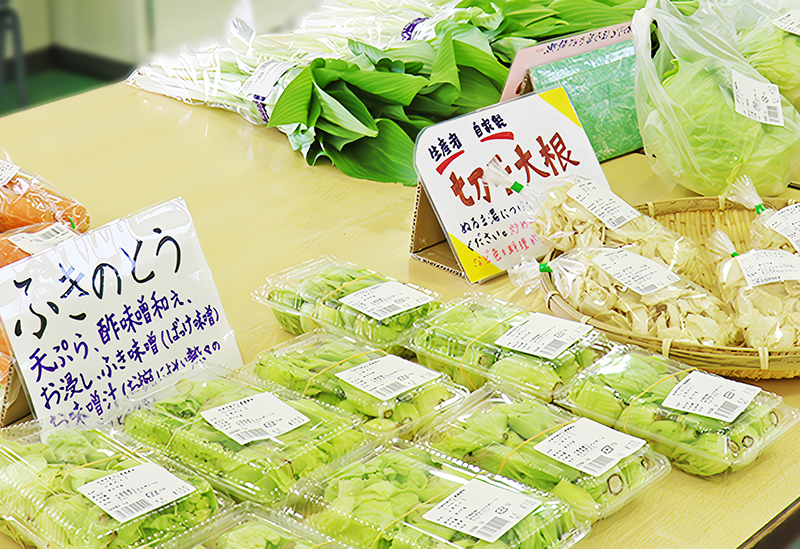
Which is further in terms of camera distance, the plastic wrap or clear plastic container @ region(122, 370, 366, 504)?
the plastic wrap

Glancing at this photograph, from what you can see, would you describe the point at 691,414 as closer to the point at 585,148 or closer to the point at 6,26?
the point at 585,148

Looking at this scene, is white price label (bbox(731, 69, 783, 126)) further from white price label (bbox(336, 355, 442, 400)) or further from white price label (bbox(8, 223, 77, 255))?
white price label (bbox(8, 223, 77, 255))

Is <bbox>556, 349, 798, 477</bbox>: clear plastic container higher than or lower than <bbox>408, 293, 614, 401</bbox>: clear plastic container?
lower

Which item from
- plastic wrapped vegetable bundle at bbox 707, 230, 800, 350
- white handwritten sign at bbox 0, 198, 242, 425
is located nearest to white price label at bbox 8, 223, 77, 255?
white handwritten sign at bbox 0, 198, 242, 425

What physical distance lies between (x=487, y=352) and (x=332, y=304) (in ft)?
0.80

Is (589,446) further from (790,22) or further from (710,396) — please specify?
(790,22)

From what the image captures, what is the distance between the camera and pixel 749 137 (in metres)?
1.56

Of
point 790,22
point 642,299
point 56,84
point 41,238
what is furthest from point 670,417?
point 56,84

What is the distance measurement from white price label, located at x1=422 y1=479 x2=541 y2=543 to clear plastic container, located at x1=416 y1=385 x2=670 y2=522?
0.05 meters

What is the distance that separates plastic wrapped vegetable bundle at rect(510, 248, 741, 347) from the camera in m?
1.16

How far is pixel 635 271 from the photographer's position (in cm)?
123

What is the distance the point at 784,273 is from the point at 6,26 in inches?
155

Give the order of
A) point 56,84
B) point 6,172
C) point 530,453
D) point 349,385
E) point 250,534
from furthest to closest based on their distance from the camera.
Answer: point 56,84, point 6,172, point 349,385, point 530,453, point 250,534

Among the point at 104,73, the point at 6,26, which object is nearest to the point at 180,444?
the point at 6,26
